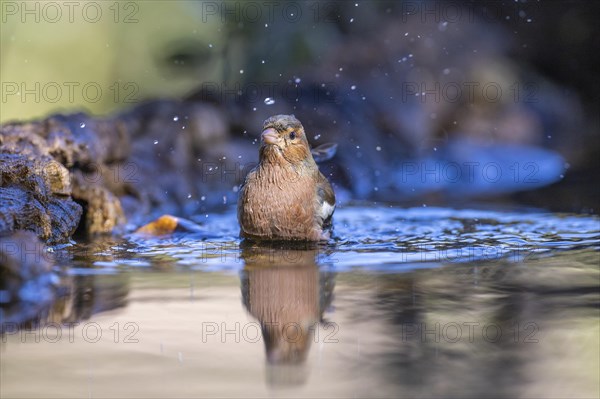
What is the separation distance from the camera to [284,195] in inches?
214

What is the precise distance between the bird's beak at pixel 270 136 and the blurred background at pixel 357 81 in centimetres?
203

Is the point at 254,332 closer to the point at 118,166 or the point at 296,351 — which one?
the point at 296,351

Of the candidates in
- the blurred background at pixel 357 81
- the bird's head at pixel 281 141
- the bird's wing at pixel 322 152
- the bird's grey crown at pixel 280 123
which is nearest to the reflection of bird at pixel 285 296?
the bird's head at pixel 281 141

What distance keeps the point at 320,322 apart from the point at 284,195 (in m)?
2.03

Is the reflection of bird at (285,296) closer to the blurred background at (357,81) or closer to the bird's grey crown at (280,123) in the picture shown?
the bird's grey crown at (280,123)

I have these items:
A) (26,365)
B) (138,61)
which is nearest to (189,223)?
(26,365)

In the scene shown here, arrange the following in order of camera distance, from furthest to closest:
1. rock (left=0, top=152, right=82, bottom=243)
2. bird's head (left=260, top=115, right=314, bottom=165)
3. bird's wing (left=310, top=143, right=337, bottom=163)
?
bird's wing (left=310, top=143, right=337, bottom=163), bird's head (left=260, top=115, right=314, bottom=165), rock (left=0, top=152, right=82, bottom=243)

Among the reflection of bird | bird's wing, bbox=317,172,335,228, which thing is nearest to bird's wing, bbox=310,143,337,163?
bird's wing, bbox=317,172,335,228

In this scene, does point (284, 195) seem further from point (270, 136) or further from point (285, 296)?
point (285, 296)

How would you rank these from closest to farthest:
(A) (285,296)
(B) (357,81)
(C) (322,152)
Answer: (A) (285,296) < (C) (322,152) < (B) (357,81)

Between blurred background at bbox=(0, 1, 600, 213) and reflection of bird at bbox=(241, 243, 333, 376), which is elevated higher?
blurred background at bbox=(0, 1, 600, 213)

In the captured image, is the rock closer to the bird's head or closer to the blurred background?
the bird's head

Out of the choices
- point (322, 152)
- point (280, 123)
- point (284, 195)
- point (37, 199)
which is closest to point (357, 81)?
point (322, 152)

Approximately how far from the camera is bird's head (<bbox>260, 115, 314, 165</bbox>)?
552cm
